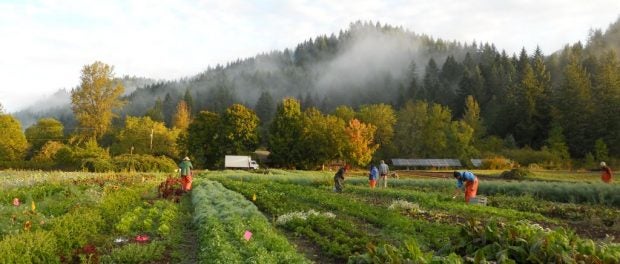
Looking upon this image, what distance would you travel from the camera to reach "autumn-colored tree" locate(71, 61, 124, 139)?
71.1 metres

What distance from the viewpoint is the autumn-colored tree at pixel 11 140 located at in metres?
75.1

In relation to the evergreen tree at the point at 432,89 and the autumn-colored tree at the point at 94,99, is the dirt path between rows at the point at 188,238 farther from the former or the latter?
the evergreen tree at the point at 432,89

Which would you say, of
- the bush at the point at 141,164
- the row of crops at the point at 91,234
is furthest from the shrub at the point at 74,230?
the bush at the point at 141,164

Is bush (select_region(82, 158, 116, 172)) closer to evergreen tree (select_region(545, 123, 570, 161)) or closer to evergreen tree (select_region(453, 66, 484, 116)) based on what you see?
evergreen tree (select_region(545, 123, 570, 161))

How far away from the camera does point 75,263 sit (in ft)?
32.7

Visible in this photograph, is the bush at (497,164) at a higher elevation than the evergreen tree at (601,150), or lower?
lower

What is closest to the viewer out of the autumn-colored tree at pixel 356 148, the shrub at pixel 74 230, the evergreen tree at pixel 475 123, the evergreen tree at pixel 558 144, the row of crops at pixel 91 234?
the row of crops at pixel 91 234

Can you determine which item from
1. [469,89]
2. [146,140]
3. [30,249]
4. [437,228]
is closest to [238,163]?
[146,140]

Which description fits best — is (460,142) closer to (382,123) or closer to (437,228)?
(382,123)

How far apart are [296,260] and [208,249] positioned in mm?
2516

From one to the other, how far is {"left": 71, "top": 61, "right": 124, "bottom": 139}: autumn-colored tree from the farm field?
5078 centimetres

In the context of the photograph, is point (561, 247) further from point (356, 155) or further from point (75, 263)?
point (356, 155)

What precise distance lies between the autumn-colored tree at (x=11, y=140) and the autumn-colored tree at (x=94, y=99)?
13.5 metres

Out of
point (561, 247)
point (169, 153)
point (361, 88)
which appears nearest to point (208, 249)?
point (561, 247)
